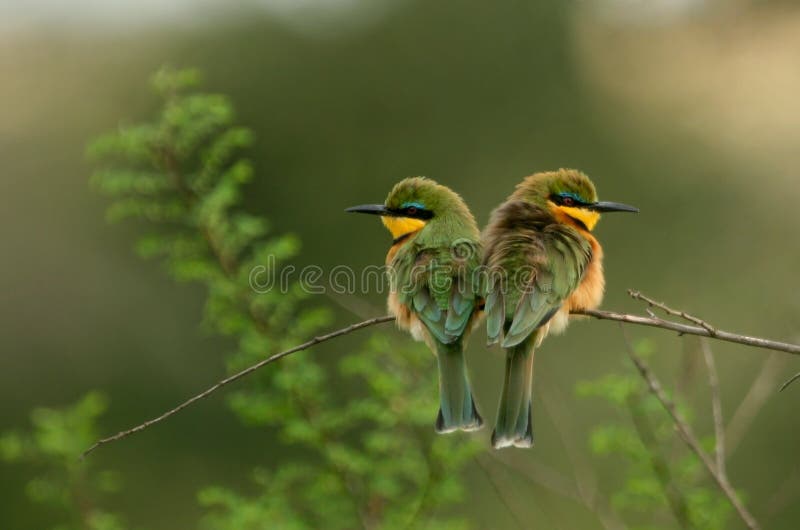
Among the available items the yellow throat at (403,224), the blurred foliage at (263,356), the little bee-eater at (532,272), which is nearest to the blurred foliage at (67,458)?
the blurred foliage at (263,356)

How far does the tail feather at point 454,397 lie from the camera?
2.31m

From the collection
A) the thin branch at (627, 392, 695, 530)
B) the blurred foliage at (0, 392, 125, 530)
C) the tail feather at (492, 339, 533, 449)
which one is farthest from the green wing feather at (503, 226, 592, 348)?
the blurred foliage at (0, 392, 125, 530)

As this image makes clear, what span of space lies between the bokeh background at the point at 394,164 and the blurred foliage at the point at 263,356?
282 cm

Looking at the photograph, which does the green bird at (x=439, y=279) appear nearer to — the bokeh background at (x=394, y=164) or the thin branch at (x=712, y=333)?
the thin branch at (x=712, y=333)

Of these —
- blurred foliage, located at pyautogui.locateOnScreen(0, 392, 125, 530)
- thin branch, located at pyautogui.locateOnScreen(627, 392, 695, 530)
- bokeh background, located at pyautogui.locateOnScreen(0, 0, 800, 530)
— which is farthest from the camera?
bokeh background, located at pyautogui.locateOnScreen(0, 0, 800, 530)

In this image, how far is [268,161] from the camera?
662 centimetres

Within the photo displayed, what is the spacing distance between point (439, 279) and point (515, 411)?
351 mm

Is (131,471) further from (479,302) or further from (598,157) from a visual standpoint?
(479,302)

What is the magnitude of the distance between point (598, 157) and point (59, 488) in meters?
4.48

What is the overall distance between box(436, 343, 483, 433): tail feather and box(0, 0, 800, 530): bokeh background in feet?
10.2

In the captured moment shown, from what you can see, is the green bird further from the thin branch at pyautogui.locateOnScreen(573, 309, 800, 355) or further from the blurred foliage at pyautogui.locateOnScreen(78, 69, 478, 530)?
the thin branch at pyautogui.locateOnScreen(573, 309, 800, 355)

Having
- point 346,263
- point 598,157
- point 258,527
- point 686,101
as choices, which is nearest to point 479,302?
point 258,527

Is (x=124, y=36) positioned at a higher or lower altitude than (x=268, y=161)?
higher

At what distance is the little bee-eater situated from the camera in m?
2.37
